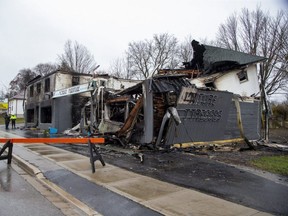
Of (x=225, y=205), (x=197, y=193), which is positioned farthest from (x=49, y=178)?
(x=225, y=205)

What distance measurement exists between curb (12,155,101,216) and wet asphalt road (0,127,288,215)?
247 centimetres

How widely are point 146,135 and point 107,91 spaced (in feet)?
18.4

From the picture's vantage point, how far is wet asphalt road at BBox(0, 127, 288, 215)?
19.0ft

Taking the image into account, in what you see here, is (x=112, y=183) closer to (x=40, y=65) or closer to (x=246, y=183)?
(x=246, y=183)

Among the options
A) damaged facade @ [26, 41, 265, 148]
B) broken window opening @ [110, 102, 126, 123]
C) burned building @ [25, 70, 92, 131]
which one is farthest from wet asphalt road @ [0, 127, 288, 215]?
burned building @ [25, 70, 92, 131]

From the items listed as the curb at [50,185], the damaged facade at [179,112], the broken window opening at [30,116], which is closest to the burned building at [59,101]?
the broken window opening at [30,116]

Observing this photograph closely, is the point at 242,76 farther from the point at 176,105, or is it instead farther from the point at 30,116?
the point at 30,116

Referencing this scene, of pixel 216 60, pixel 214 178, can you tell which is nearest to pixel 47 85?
pixel 216 60

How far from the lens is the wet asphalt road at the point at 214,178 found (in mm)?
5805

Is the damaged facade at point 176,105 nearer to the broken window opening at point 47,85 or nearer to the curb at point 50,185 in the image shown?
the broken window opening at point 47,85

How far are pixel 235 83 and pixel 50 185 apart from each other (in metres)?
17.9

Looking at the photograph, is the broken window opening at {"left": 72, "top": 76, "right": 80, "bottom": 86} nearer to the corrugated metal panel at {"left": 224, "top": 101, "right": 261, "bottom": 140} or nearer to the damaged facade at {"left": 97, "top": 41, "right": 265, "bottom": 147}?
the damaged facade at {"left": 97, "top": 41, "right": 265, "bottom": 147}

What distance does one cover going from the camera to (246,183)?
7.18 m

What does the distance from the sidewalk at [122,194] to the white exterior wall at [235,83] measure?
1189 centimetres
